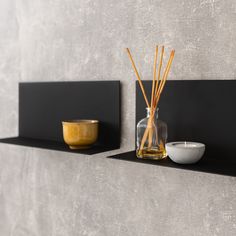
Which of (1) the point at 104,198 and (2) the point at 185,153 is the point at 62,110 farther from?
(2) the point at 185,153

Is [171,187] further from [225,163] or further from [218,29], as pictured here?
[218,29]

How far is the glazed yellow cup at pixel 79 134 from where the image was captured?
981 millimetres

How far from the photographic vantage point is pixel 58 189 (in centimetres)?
120

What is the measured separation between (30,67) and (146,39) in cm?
45

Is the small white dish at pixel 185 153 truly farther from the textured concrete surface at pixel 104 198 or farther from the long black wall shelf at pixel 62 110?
the long black wall shelf at pixel 62 110

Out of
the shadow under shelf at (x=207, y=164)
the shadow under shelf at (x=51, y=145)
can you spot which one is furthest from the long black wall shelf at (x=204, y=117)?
the shadow under shelf at (x=51, y=145)

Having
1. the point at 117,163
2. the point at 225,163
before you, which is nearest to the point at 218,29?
the point at 225,163

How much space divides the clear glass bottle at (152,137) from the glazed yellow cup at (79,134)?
166mm

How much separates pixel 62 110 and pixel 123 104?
22cm

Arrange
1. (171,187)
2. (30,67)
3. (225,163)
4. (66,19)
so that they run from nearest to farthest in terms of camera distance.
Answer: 1. (225,163)
2. (171,187)
3. (66,19)
4. (30,67)

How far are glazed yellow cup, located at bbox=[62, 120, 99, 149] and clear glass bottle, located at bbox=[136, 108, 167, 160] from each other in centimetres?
17

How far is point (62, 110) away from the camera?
45.4 inches

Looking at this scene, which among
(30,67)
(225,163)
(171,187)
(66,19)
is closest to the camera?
(225,163)

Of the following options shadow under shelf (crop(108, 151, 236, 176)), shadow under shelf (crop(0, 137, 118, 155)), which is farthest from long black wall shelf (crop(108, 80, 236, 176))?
shadow under shelf (crop(0, 137, 118, 155))
